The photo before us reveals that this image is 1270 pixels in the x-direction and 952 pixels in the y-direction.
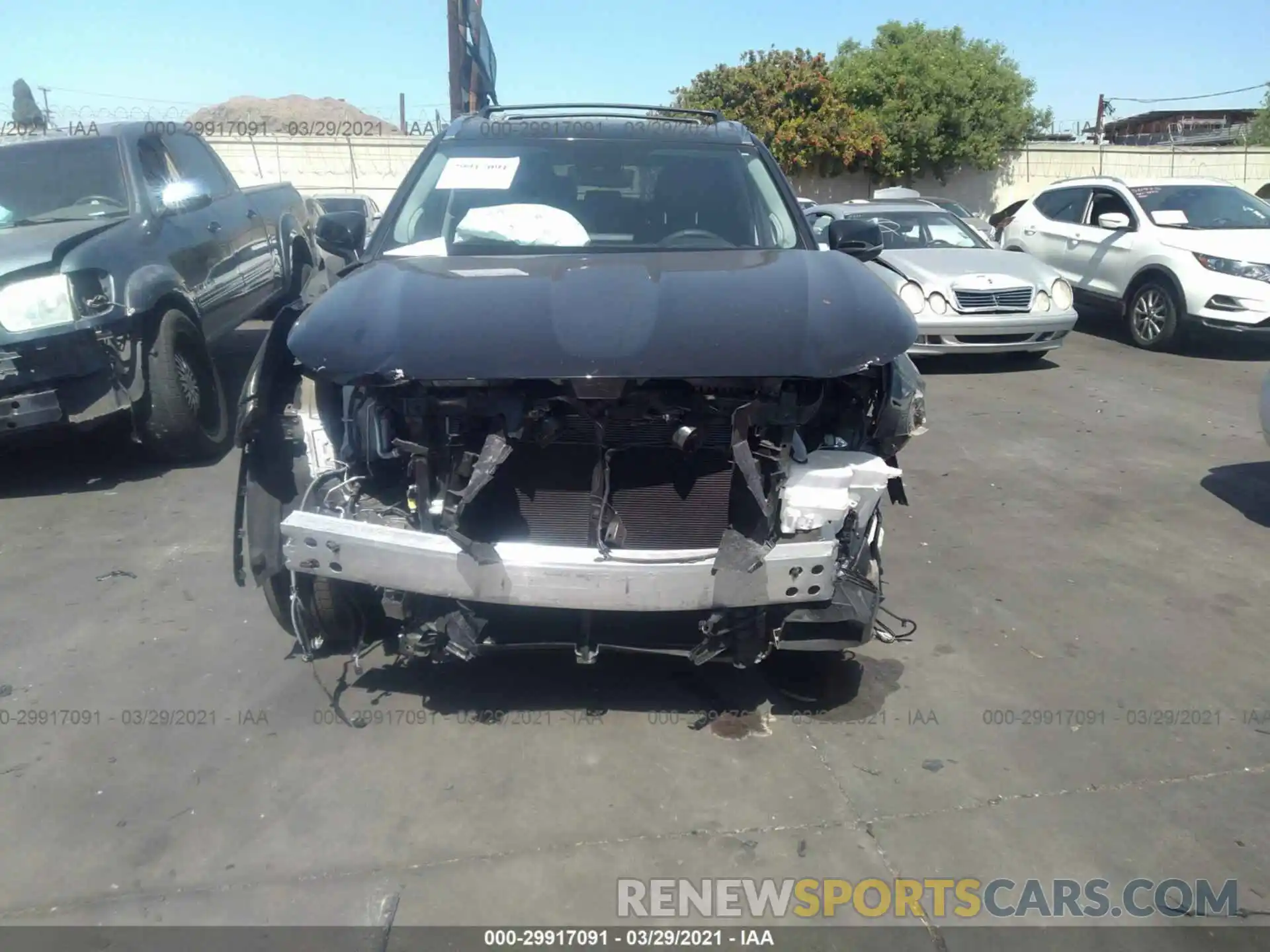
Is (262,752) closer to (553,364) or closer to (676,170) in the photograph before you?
(553,364)

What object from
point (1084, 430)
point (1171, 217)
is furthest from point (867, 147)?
point (1084, 430)

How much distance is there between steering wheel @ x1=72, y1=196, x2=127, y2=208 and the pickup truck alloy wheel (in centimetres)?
891

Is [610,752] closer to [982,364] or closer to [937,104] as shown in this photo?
[982,364]

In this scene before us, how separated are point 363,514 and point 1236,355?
9.39 m

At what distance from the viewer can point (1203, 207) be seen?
33.7 ft

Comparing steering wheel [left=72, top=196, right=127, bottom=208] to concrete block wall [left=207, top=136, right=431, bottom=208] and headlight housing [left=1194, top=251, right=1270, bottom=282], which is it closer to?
headlight housing [left=1194, top=251, right=1270, bottom=282]

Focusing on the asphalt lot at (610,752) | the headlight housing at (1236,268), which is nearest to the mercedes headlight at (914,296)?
the headlight housing at (1236,268)

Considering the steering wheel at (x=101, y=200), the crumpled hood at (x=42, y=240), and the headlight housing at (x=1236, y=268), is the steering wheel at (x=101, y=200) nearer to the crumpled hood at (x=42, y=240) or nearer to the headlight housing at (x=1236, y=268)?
the crumpled hood at (x=42, y=240)

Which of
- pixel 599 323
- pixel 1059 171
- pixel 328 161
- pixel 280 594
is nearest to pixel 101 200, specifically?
pixel 280 594

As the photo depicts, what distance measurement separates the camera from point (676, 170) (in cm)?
453

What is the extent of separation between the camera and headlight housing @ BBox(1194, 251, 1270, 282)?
362 inches

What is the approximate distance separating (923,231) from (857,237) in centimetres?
596

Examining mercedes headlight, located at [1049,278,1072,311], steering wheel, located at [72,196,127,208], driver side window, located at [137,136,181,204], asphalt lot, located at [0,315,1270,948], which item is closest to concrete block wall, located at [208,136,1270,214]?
mercedes headlight, located at [1049,278,1072,311]

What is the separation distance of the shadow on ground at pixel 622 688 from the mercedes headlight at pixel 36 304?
9.63 ft
